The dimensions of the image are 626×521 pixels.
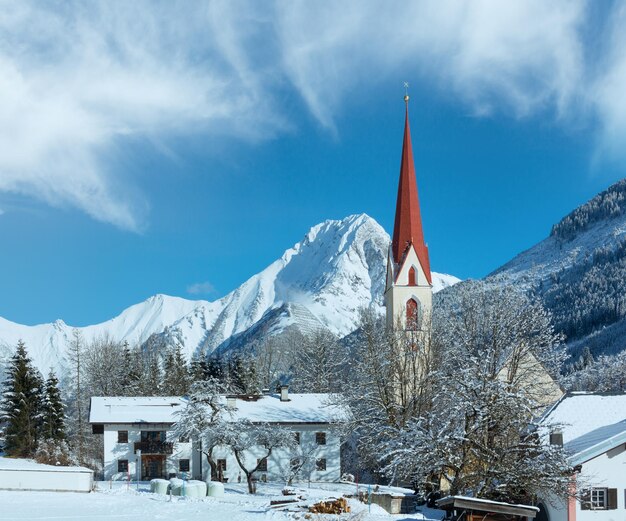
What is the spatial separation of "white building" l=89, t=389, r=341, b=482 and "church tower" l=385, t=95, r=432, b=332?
1065cm

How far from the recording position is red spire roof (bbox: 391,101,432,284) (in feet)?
213

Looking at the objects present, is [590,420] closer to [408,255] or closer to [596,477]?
[596,477]

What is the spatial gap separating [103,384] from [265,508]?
50.0 m

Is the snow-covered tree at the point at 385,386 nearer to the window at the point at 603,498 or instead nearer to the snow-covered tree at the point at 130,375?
the window at the point at 603,498

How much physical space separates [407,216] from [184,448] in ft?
80.1

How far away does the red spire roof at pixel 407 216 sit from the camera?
64.9 m

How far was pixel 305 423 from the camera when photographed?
58.7m

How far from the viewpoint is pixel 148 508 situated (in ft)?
117

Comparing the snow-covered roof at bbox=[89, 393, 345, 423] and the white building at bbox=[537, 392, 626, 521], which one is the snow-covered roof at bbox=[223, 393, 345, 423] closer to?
the snow-covered roof at bbox=[89, 393, 345, 423]

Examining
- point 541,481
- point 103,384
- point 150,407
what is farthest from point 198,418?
point 103,384

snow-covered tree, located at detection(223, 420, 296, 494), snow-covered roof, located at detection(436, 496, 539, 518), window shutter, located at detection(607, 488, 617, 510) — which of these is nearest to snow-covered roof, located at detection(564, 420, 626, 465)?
window shutter, located at detection(607, 488, 617, 510)

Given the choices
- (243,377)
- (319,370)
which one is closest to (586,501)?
(319,370)

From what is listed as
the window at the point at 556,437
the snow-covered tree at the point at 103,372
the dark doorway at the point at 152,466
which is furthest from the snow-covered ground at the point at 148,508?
the snow-covered tree at the point at 103,372

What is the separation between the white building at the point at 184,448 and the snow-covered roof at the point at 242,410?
7 cm
